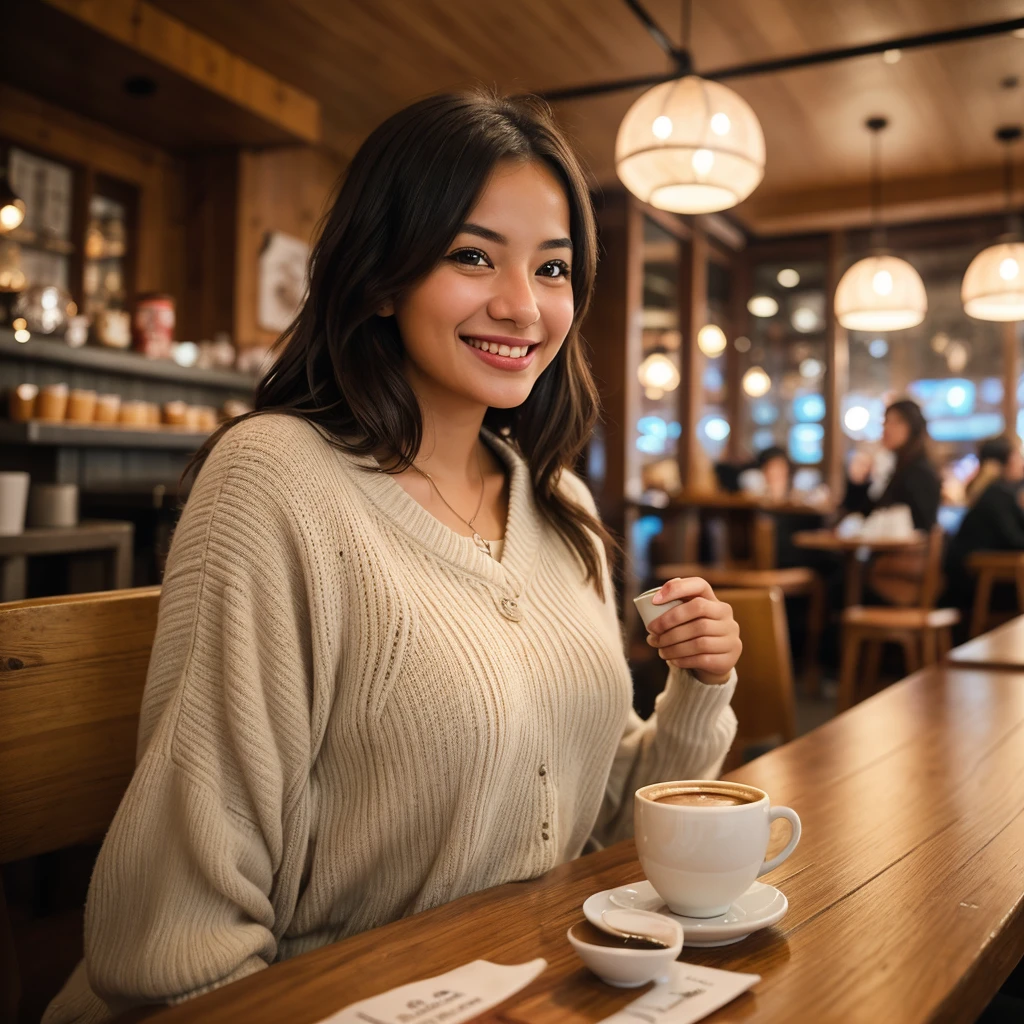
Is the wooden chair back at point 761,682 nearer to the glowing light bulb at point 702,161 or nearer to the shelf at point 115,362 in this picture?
the glowing light bulb at point 702,161

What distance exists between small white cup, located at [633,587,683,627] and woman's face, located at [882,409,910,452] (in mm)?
5265

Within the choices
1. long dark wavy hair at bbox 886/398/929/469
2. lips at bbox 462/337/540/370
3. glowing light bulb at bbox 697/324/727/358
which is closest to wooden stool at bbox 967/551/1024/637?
long dark wavy hair at bbox 886/398/929/469

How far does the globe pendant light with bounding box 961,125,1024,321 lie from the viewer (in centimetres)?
512

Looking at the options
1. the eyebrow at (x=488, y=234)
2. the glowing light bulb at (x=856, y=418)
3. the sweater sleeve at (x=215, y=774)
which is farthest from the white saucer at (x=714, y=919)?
the glowing light bulb at (x=856, y=418)

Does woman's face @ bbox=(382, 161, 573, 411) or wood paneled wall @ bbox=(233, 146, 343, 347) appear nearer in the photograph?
woman's face @ bbox=(382, 161, 573, 411)

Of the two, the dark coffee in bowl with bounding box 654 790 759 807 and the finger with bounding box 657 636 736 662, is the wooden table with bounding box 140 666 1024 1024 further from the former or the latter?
the finger with bounding box 657 636 736 662

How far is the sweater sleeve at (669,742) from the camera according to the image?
4.20 ft

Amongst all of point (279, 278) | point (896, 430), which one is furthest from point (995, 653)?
point (279, 278)

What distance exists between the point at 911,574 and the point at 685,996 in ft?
15.7

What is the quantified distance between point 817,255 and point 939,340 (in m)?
1.20

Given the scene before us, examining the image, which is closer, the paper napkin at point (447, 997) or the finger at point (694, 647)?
the paper napkin at point (447, 997)

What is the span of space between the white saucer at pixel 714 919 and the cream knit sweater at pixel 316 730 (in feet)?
0.79

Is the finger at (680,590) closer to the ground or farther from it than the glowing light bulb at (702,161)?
closer to the ground

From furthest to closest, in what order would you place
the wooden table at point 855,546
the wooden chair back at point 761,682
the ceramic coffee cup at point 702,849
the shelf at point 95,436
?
the wooden table at point 855,546 → the shelf at point 95,436 → the wooden chair back at point 761,682 → the ceramic coffee cup at point 702,849
